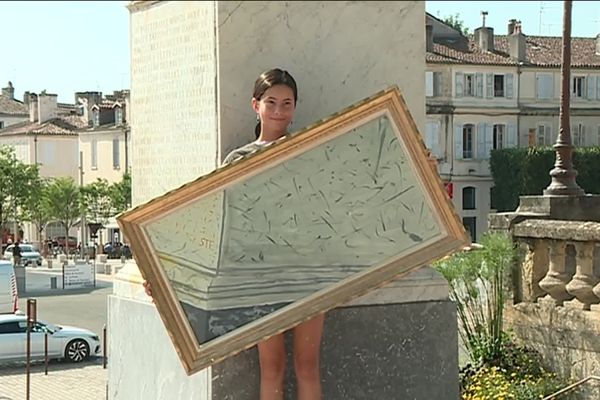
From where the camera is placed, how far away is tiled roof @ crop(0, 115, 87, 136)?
239ft

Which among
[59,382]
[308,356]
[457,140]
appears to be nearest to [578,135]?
[457,140]

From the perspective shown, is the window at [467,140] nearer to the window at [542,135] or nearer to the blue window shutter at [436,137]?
the blue window shutter at [436,137]

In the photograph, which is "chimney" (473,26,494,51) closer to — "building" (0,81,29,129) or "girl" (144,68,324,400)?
"building" (0,81,29,129)

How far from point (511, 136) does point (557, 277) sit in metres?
53.5

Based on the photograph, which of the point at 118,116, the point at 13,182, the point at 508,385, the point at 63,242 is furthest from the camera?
the point at 63,242

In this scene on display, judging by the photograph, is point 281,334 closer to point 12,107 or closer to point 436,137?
point 436,137

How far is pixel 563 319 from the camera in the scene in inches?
352

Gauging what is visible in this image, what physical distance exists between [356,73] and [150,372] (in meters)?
1.69

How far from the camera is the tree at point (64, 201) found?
208 feet

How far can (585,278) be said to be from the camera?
8781mm

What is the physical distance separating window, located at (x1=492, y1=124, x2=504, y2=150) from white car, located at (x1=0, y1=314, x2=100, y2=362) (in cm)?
4165

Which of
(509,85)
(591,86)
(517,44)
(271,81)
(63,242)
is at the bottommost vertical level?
(63,242)

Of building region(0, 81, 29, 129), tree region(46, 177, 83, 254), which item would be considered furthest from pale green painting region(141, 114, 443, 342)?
building region(0, 81, 29, 129)

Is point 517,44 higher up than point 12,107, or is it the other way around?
point 517,44
